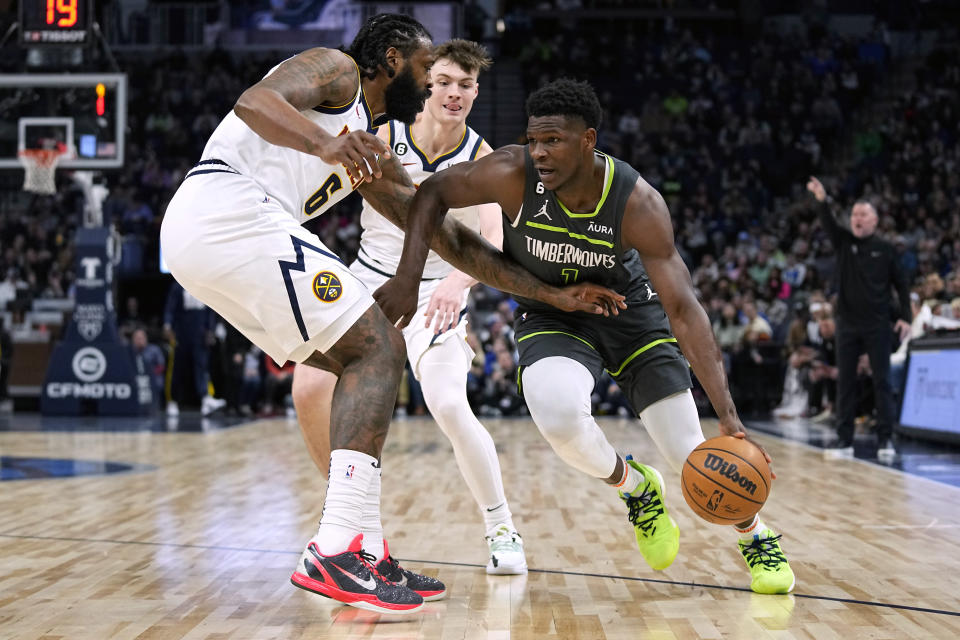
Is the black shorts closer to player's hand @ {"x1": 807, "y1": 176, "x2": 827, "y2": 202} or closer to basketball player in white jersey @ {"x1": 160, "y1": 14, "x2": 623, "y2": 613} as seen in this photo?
basketball player in white jersey @ {"x1": 160, "y1": 14, "x2": 623, "y2": 613}

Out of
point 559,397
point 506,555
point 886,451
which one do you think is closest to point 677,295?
point 559,397

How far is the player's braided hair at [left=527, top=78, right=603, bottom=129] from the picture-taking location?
3.85 m

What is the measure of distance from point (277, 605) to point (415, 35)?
80.4 inches

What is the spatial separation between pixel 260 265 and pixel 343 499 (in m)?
0.79

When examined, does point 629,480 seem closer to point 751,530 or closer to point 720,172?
point 751,530

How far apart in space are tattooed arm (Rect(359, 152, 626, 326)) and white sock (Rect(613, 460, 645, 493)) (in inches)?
26.7

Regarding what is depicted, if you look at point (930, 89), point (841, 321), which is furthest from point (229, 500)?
point (930, 89)

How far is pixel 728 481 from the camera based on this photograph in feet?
12.1

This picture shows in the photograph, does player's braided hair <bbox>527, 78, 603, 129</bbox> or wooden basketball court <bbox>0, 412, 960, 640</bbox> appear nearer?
wooden basketball court <bbox>0, 412, 960, 640</bbox>

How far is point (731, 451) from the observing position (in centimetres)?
370

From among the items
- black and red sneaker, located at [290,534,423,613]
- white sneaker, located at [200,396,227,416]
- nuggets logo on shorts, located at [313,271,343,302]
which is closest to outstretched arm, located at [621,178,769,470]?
nuggets logo on shorts, located at [313,271,343,302]

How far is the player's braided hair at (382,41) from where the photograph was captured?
3756 millimetres

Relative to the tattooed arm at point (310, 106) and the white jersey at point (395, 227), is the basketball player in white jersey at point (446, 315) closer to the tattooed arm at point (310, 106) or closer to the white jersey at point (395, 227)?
the white jersey at point (395, 227)

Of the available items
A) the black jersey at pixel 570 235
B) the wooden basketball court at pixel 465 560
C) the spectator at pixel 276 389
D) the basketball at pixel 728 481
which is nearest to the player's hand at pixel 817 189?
the wooden basketball court at pixel 465 560
